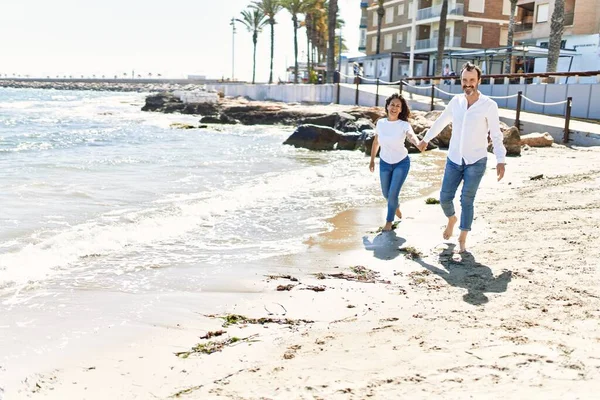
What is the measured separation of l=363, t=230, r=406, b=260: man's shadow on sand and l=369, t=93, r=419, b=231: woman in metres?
0.24

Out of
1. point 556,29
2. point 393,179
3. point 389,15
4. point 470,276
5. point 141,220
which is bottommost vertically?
point 141,220

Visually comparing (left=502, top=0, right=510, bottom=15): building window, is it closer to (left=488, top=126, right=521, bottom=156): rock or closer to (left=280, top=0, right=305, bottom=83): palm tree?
(left=280, top=0, right=305, bottom=83): palm tree

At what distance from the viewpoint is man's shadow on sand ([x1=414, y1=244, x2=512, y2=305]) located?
4360 millimetres

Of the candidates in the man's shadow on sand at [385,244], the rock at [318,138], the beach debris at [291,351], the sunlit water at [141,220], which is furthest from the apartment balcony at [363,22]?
the beach debris at [291,351]

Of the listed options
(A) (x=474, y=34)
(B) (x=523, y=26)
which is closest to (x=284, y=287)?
(B) (x=523, y=26)

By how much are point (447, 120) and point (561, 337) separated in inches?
117

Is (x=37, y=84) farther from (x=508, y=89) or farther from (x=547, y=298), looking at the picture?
(x=547, y=298)

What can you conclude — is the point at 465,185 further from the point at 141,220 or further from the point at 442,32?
the point at 442,32

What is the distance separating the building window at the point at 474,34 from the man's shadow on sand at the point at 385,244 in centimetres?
4819

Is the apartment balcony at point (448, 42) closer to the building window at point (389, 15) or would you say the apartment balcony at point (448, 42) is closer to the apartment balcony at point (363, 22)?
the building window at point (389, 15)

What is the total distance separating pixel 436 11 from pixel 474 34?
3887mm

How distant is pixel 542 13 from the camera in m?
41.7

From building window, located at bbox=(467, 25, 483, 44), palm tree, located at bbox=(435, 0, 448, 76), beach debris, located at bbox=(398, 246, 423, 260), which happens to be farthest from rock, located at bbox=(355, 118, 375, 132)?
building window, located at bbox=(467, 25, 483, 44)

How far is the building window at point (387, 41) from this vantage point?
190 ft
